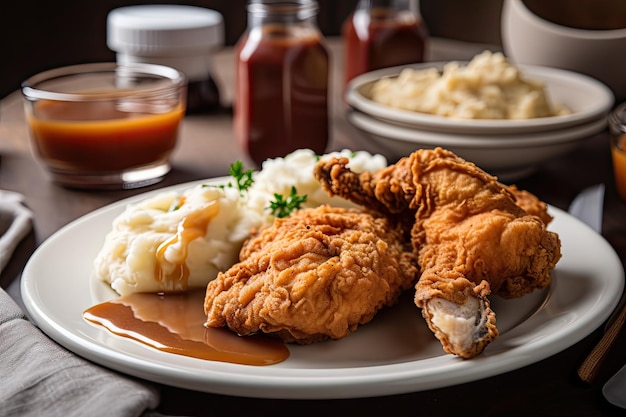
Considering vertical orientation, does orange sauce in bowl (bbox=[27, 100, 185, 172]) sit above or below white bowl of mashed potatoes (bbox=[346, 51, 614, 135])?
below

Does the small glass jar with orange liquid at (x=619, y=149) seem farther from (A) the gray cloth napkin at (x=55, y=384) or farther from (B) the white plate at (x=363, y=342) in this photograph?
(A) the gray cloth napkin at (x=55, y=384)

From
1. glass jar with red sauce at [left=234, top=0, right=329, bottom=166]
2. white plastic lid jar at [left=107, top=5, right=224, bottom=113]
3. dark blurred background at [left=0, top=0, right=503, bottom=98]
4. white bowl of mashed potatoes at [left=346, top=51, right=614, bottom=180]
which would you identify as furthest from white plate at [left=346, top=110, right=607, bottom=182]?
dark blurred background at [left=0, top=0, right=503, bottom=98]

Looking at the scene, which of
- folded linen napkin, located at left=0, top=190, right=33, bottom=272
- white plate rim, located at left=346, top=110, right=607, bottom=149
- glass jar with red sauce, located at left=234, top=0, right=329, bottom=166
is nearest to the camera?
folded linen napkin, located at left=0, top=190, right=33, bottom=272

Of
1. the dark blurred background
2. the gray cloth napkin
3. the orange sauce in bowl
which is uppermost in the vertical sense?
the gray cloth napkin

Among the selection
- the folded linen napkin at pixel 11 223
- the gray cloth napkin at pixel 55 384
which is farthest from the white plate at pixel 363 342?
the folded linen napkin at pixel 11 223

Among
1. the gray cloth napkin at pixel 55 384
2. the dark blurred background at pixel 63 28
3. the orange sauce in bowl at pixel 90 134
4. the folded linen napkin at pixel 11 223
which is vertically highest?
the gray cloth napkin at pixel 55 384

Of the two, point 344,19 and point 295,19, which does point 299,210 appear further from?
point 344,19

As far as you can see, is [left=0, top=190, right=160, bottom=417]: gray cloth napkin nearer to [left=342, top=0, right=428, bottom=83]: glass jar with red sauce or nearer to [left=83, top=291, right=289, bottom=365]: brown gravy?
[left=83, top=291, right=289, bottom=365]: brown gravy
